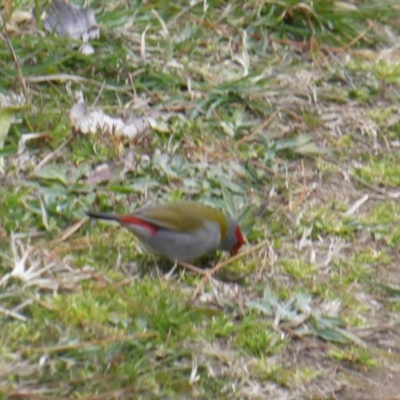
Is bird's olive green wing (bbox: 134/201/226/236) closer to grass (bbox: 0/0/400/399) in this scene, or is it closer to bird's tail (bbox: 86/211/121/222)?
bird's tail (bbox: 86/211/121/222)

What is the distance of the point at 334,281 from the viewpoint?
4352mm

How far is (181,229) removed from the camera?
428cm

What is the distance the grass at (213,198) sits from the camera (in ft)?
12.0

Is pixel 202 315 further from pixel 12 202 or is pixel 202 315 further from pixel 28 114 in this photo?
pixel 28 114

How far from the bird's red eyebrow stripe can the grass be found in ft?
0.61

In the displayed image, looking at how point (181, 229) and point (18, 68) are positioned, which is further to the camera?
point (18, 68)

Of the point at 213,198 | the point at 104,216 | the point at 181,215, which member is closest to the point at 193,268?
the point at 181,215

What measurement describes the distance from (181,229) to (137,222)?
0.22 m

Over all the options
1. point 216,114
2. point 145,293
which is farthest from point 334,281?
point 216,114

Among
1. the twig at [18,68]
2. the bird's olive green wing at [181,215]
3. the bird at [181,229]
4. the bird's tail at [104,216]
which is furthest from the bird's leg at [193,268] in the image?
the twig at [18,68]

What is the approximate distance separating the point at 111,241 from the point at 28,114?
1045mm

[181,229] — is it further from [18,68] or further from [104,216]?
[18,68]

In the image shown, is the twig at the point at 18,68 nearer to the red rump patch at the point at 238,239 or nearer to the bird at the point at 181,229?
the bird at the point at 181,229

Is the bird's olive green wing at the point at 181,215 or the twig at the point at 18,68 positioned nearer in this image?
the bird's olive green wing at the point at 181,215
